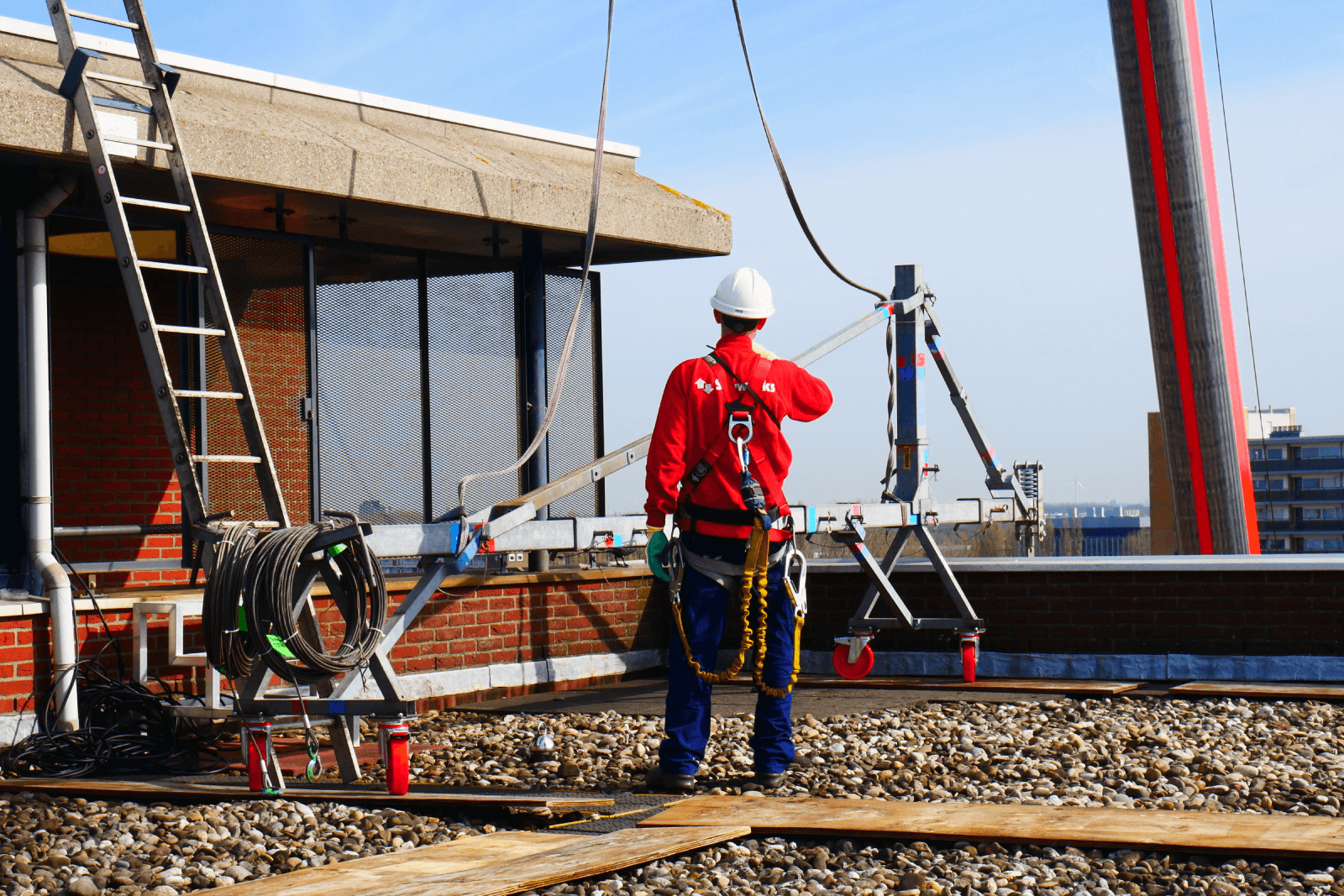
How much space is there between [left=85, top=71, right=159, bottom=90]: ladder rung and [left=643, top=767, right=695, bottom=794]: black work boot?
4.59 metres

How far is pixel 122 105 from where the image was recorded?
799 centimetres

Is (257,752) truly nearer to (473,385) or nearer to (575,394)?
(473,385)

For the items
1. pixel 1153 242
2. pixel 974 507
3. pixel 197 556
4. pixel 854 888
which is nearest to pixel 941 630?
pixel 974 507

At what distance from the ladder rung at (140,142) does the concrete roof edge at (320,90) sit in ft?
3.29

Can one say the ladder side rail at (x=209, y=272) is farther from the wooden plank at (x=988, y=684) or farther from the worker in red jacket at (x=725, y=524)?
the wooden plank at (x=988, y=684)

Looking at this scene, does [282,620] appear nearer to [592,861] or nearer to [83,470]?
[592,861]

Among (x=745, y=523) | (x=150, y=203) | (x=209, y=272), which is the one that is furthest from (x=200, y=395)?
(x=745, y=523)

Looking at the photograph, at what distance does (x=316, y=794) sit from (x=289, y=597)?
0.81 metres

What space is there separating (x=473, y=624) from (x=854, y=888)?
5.71 m

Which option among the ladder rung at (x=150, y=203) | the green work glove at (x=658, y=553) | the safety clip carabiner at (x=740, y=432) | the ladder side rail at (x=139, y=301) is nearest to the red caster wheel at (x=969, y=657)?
the green work glove at (x=658, y=553)

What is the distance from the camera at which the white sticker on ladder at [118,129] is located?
7.75 m

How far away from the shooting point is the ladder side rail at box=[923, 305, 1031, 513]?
35.9 ft

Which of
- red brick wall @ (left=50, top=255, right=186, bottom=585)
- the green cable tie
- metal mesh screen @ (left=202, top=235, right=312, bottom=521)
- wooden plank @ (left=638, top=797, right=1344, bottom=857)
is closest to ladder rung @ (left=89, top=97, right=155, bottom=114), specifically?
metal mesh screen @ (left=202, top=235, right=312, bottom=521)

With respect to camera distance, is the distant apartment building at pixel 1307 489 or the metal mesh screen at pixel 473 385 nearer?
the metal mesh screen at pixel 473 385
